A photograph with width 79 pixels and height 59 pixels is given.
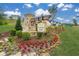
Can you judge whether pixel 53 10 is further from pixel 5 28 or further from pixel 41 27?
pixel 5 28

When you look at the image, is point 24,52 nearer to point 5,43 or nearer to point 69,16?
point 5,43

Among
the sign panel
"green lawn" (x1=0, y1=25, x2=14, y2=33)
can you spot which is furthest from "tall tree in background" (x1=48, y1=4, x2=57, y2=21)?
"green lawn" (x1=0, y1=25, x2=14, y2=33)

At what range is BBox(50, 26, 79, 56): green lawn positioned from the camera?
160 cm

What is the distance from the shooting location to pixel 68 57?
1.60 meters

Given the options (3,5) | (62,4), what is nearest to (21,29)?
(3,5)

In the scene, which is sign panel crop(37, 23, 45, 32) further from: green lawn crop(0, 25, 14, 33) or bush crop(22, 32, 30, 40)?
green lawn crop(0, 25, 14, 33)

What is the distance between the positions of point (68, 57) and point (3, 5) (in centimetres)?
76

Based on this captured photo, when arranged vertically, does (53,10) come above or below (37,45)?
above

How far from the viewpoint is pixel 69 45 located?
5.26 feet

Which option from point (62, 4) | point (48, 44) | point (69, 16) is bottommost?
point (48, 44)

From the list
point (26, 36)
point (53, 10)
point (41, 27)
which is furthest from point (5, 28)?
point (53, 10)

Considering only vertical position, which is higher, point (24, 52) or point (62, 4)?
point (62, 4)

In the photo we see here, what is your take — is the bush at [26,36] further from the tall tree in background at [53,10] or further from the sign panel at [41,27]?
the tall tree in background at [53,10]

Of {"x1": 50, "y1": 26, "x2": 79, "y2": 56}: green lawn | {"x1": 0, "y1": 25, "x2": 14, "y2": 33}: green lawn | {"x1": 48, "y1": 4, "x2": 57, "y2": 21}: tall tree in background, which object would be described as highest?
{"x1": 48, "y1": 4, "x2": 57, "y2": 21}: tall tree in background
